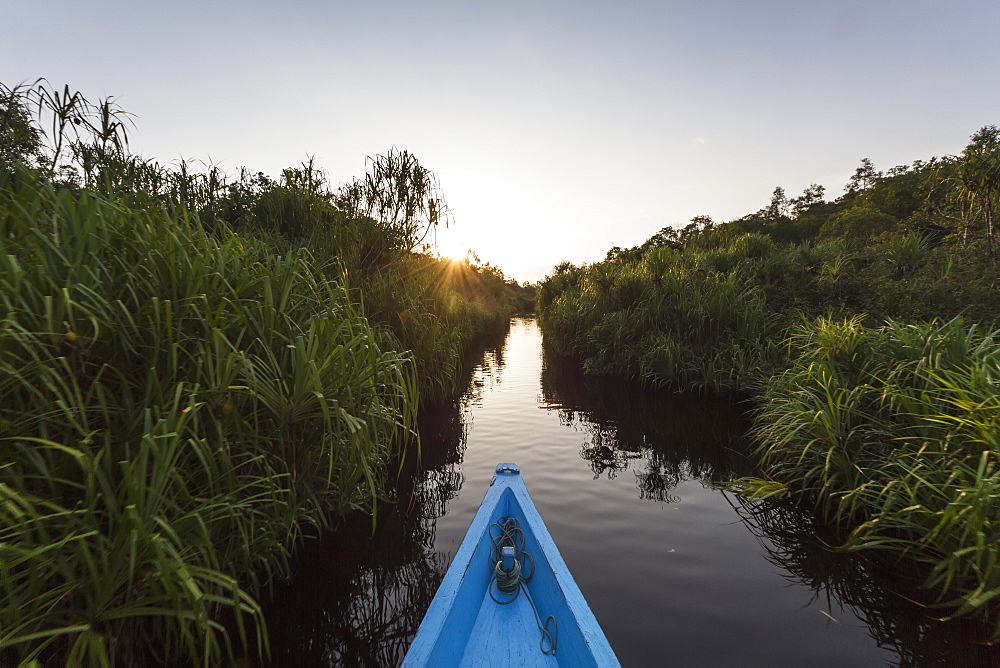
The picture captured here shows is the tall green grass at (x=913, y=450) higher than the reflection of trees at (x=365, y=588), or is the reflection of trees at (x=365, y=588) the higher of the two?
the tall green grass at (x=913, y=450)

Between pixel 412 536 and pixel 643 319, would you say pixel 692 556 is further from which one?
pixel 643 319

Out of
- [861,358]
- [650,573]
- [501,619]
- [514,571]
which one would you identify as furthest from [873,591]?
[501,619]

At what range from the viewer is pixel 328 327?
3025mm

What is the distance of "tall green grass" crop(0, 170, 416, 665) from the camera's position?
1670mm

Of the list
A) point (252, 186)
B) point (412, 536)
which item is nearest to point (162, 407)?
point (412, 536)

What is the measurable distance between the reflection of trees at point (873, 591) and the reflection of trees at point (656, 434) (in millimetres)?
1245

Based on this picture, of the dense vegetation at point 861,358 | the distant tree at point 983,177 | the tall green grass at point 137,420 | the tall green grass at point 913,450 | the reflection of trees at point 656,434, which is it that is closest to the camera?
the tall green grass at point 137,420

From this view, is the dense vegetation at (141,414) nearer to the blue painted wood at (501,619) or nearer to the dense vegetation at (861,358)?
the blue painted wood at (501,619)

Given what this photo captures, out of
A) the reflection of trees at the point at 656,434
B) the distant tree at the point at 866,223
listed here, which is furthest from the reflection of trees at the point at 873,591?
the distant tree at the point at 866,223

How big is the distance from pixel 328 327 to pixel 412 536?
103 inches

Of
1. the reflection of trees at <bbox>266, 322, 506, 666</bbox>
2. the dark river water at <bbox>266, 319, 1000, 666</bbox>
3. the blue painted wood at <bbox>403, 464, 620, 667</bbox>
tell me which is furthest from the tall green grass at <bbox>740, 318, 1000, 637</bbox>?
the reflection of trees at <bbox>266, 322, 506, 666</bbox>

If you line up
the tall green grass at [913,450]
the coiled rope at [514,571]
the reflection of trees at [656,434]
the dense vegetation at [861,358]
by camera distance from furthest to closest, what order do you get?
the reflection of trees at [656,434], the dense vegetation at [861,358], the tall green grass at [913,450], the coiled rope at [514,571]

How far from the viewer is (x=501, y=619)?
2818mm

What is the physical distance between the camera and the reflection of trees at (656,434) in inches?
233
